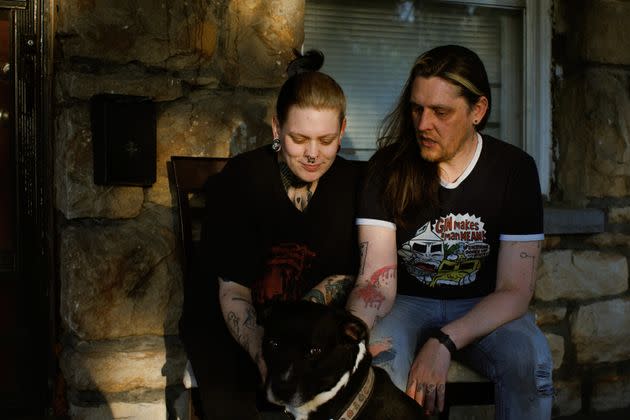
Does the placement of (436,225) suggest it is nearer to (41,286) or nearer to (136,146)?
(136,146)

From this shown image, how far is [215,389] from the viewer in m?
2.73

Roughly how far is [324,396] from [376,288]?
0.51 meters

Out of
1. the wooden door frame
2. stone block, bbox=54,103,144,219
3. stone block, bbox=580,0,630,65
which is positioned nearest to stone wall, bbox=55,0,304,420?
stone block, bbox=54,103,144,219

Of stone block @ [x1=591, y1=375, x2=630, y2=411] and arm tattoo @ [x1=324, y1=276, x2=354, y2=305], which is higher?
arm tattoo @ [x1=324, y1=276, x2=354, y2=305]

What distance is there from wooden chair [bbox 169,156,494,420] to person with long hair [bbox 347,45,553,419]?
6cm

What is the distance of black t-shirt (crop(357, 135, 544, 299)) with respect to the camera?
2.98 metres

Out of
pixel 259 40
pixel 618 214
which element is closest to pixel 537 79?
pixel 618 214

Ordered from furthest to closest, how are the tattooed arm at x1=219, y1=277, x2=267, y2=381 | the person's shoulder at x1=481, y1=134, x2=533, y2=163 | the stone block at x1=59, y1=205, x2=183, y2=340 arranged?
the stone block at x1=59, y1=205, x2=183, y2=340, the person's shoulder at x1=481, y1=134, x2=533, y2=163, the tattooed arm at x1=219, y1=277, x2=267, y2=381

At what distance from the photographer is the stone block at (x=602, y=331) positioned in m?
4.16

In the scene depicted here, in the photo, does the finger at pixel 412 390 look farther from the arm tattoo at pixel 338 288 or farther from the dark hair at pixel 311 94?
the dark hair at pixel 311 94

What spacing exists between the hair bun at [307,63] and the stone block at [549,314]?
169cm

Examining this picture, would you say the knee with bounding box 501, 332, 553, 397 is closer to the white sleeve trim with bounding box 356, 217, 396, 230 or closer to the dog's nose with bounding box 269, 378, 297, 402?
the white sleeve trim with bounding box 356, 217, 396, 230

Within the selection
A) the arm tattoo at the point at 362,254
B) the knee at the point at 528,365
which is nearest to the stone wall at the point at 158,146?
the arm tattoo at the point at 362,254

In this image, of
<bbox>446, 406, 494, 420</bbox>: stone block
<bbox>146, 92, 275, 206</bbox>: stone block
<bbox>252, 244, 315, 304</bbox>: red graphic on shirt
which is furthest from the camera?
<bbox>446, 406, 494, 420</bbox>: stone block
